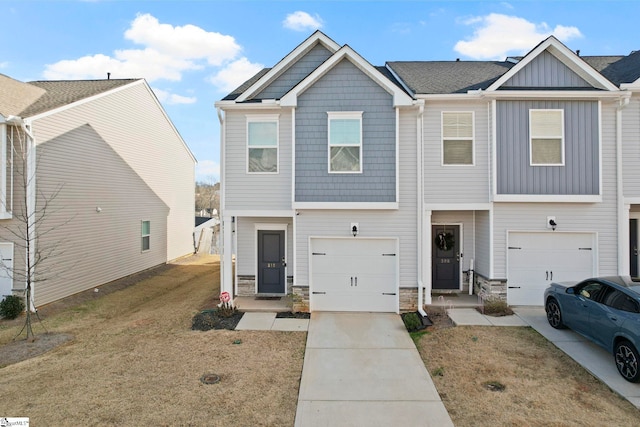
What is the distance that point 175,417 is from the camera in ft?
16.5

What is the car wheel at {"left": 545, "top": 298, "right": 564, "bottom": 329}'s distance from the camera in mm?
8213

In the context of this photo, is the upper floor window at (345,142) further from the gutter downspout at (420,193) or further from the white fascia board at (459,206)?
the white fascia board at (459,206)

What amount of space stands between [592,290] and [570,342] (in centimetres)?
127

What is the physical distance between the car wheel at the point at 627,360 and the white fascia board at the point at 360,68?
7045 mm

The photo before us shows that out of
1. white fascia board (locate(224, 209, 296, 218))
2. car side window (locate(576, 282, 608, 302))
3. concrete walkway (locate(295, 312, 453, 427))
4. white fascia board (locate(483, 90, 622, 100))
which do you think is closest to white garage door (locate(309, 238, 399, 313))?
concrete walkway (locate(295, 312, 453, 427))

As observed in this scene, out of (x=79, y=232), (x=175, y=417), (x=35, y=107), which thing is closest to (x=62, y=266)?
(x=79, y=232)

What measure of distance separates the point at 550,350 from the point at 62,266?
14239 mm

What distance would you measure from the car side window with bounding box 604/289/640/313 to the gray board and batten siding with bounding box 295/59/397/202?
5.08 m

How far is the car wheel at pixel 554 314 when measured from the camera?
323 inches

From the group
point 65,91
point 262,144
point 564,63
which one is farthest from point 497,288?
point 65,91

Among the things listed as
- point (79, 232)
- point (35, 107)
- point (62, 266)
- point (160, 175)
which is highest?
point (35, 107)

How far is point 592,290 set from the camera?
23.6 feet

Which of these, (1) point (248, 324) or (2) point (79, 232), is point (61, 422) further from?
(2) point (79, 232)

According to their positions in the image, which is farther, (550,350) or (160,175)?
(160,175)
